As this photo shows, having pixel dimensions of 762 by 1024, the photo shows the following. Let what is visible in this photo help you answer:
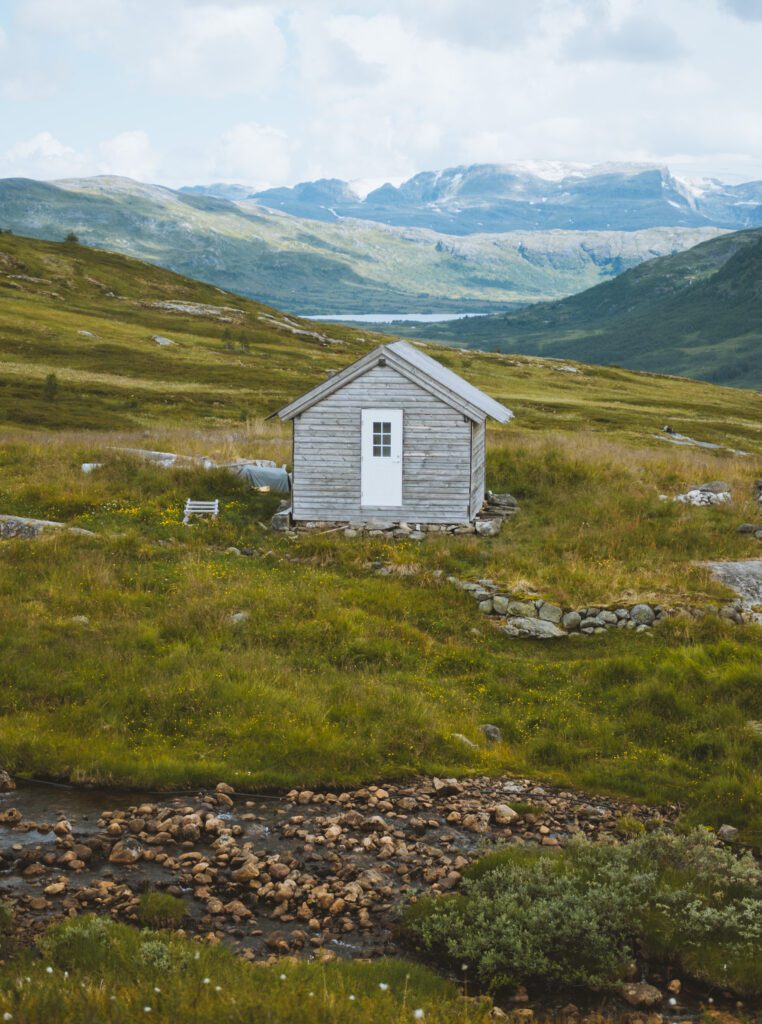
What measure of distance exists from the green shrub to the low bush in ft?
7.53

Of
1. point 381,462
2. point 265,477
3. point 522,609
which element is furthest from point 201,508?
point 522,609

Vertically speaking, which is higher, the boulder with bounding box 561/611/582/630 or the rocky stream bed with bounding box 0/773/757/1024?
the boulder with bounding box 561/611/582/630

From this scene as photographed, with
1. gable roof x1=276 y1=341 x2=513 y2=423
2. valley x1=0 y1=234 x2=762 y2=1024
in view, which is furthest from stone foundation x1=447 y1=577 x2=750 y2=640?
gable roof x1=276 y1=341 x2=513 y2=423

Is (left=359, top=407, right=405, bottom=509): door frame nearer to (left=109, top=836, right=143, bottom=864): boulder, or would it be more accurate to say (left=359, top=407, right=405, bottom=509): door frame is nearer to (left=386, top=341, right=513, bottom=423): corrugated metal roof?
(left=386, top=341, right=513, bottom=423): corrugated metal roof

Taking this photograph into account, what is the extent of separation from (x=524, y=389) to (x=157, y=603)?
7608 cm

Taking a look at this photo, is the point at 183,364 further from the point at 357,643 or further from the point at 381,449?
the point at 357,643

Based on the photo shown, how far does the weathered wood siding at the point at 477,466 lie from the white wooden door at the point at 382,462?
6.86ft

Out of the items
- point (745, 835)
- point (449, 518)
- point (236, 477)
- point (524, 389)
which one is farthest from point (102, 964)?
point (524, 389)

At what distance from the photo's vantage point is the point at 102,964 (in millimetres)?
7168

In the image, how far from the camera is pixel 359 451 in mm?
24969

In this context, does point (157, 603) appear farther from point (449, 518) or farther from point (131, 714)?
point (449, 518)

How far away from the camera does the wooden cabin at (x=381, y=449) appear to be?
976 inches

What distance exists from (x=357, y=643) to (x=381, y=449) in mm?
9939

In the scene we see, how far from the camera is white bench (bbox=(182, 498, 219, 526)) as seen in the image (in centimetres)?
2383
